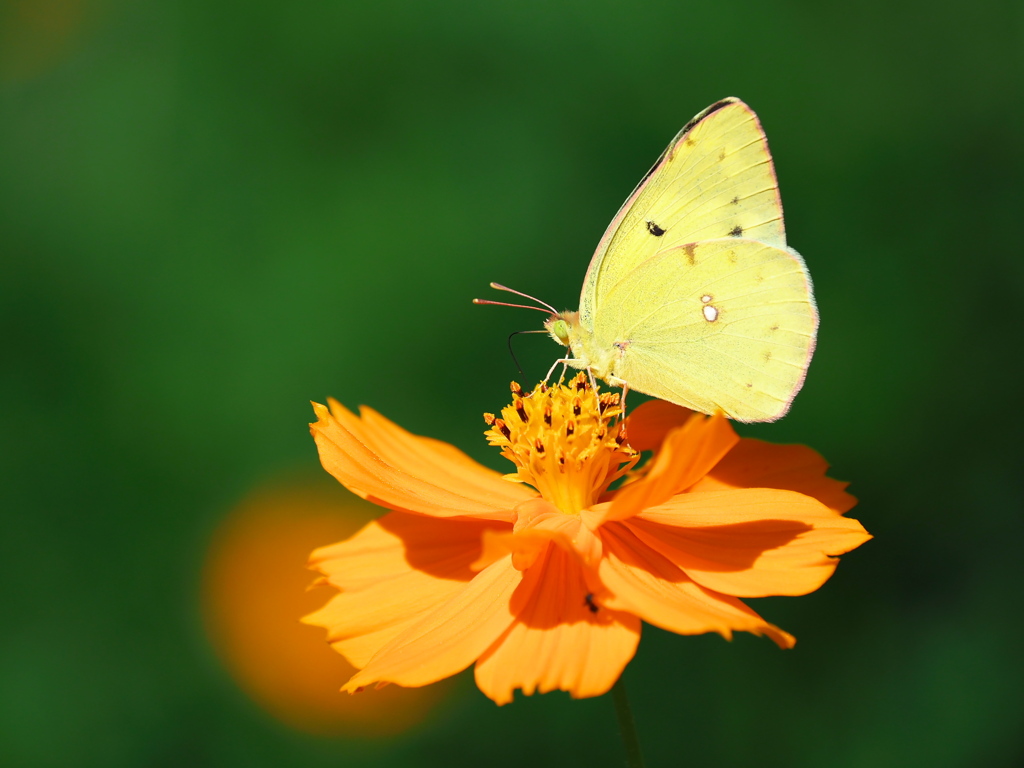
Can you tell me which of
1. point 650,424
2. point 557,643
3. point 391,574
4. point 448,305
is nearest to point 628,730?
point 557,643

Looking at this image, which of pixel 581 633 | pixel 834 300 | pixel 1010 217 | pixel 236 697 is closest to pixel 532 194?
pixel 834 300

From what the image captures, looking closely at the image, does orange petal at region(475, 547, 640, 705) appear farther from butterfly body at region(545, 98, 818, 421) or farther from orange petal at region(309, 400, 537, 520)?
butterfly body at region(545, 98, 818, 421)

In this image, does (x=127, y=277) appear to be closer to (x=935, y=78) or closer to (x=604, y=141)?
(x=604, y=141)

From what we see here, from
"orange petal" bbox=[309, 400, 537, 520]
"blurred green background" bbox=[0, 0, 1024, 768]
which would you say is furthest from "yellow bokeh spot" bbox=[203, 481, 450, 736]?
"orange petal" bbox=[309, 400, 537, 520]

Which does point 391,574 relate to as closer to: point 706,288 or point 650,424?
point 650,424

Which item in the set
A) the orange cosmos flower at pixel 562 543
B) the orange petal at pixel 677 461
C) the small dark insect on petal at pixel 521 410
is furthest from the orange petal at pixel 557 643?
the small dark insect on petal at pixel 521 410

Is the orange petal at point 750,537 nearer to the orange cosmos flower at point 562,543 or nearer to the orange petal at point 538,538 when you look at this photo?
the orange cosmos flower at point 562,543
